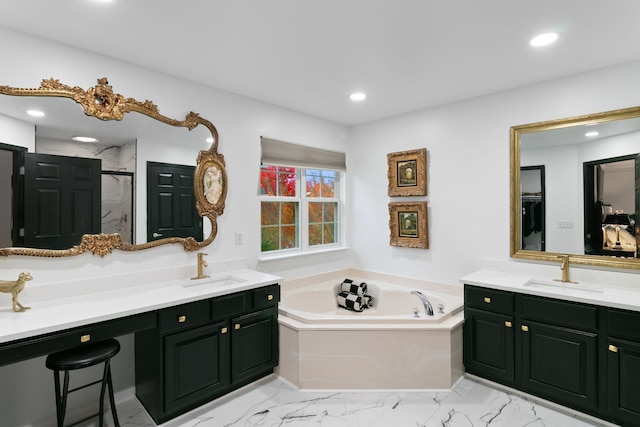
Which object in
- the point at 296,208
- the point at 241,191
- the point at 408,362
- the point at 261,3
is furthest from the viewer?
the point at 296,208

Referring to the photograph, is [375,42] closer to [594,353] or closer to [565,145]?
[565,145]

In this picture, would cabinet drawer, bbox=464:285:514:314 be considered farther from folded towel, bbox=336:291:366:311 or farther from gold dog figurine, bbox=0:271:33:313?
gold dog figurine, bbox=0:271:33:313

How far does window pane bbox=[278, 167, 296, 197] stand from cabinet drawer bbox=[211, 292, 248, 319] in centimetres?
144

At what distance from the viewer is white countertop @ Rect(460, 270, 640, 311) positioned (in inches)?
84.0

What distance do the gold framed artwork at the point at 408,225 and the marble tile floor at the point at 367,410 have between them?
1433 mm

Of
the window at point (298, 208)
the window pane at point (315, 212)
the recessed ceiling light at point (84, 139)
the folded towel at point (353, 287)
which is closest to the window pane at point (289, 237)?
the window at point (298, 208)

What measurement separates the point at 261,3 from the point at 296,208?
7.65 feet

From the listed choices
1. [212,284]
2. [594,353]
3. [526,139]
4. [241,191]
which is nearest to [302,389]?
[212,284]

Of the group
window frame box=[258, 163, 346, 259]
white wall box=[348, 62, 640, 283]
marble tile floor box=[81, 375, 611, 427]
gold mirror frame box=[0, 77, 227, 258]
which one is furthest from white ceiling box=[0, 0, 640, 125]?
marble tile floor box=[81, 375, 611, 427]

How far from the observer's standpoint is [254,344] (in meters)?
2.61

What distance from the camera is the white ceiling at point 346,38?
1764 mm

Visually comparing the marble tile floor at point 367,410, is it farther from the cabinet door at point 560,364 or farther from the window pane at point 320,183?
the window pane at point 320,183

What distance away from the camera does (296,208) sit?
382cm

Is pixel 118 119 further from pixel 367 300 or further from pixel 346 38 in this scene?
pixel 367 300
